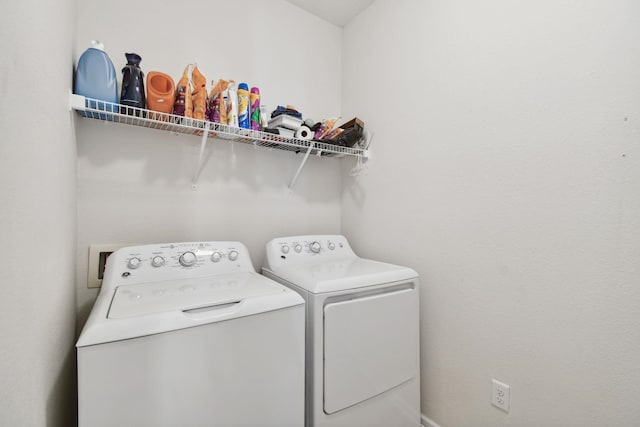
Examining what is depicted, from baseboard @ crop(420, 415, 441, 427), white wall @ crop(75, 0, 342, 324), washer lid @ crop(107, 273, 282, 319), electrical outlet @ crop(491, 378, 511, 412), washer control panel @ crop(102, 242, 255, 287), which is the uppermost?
white wall @ crop(75, 0, 342, 324)

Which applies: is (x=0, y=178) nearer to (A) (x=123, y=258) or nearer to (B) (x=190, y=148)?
(A) (x=123, y=258)

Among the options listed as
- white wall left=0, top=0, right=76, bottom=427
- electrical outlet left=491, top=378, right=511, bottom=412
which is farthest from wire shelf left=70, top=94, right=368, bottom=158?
electrical outlet left=491, top=378, right=511, bottom=412

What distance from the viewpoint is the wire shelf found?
117cm

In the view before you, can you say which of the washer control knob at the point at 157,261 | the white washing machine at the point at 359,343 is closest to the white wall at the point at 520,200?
the white washing machine at the point at 359,343

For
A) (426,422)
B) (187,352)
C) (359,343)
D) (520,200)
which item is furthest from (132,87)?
(426,422)

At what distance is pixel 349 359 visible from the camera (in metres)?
1.21

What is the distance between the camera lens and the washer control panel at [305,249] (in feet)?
5.29

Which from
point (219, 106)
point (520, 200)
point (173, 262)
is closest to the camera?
point (520, 200)

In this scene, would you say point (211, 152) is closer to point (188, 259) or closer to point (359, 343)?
point (188, 259)

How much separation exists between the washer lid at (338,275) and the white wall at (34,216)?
823 millimetres

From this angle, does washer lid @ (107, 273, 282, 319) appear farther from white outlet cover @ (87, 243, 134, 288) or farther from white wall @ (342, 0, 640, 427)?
white wall @ (342, 0, 640, 427)

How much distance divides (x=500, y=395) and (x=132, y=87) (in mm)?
2108

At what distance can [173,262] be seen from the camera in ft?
4.25

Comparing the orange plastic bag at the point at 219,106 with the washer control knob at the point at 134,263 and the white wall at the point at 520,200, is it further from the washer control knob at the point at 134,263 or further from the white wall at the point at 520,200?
the white wall at the point at 520,200
